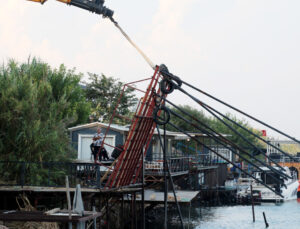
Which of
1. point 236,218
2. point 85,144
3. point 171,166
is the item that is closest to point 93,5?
point 171,166

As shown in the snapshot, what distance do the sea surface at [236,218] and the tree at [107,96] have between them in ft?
51.9

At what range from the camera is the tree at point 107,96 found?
Answer: 186 ft

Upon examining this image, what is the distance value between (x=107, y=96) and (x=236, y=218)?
23897mm

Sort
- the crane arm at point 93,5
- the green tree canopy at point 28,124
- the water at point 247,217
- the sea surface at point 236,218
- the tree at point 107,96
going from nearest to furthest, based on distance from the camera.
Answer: the crane arm at point 93,5 < the green tree canopy at point 28,124 < the sea surface at point 236,218 < the water at point 247,217 < the tree at point 107,96

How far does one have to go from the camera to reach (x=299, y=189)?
6278cm

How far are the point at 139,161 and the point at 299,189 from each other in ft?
145

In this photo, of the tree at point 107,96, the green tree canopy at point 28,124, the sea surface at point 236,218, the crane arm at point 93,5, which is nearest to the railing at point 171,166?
the sea surface at point 236,218

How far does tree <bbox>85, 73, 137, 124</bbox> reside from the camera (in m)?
56.6

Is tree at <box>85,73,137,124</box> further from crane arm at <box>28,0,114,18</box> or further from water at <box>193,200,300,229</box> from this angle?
crane arm at <box>28,0,114,18</box>

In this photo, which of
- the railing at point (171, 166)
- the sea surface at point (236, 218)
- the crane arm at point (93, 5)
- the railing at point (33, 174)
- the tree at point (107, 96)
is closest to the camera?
the crane arm at point (93, 5)

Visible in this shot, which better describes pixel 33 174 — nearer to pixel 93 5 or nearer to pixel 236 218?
pixel 93 5

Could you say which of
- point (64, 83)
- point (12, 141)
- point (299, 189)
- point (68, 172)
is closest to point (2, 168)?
point (12, 141)

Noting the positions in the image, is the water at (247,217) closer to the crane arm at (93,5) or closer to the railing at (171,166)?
the railing at (171,166)

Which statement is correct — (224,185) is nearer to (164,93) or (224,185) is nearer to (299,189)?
(299,189)
